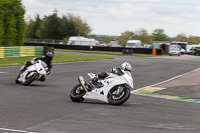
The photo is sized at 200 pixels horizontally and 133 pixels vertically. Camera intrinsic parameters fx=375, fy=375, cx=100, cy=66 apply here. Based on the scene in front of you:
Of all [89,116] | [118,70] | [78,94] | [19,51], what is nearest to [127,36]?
[19,51]

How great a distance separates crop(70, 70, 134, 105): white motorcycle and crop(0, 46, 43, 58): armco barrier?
869 inches

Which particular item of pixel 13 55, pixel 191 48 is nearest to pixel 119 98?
pixel 13 55

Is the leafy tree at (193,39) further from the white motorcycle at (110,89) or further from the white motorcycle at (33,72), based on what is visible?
the white motorcycle at (110,89)

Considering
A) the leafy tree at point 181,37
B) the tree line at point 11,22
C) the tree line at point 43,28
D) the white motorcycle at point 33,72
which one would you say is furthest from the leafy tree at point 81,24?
the white motorcycle at point 33,72

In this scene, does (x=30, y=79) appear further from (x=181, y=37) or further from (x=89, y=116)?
(x=181, y=37)

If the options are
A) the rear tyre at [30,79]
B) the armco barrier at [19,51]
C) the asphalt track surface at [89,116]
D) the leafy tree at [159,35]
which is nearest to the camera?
the asphalt track surface at [89,116]

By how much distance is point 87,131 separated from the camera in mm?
6980

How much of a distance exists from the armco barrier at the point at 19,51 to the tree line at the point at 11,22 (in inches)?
78.5

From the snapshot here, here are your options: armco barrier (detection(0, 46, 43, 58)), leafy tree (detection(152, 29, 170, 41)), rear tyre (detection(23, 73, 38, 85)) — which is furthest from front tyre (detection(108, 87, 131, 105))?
leafy tree (detection(152, 29, 170, 41))

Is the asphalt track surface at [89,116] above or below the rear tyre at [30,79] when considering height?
below

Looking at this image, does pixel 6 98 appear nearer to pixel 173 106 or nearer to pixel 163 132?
pixel 173 106

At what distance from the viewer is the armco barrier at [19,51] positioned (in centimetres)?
3185

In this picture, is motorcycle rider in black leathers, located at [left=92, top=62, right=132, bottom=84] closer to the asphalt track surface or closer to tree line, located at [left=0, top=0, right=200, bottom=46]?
the asphalt track surface

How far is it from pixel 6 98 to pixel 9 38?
85.2ft
